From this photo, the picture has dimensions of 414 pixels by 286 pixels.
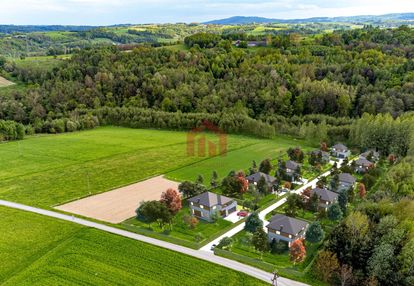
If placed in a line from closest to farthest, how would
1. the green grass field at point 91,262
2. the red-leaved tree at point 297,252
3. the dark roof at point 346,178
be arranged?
the green grass field at point 91,262 → the red-leaved tree at point 297,252 → the dark roof at point 346,178

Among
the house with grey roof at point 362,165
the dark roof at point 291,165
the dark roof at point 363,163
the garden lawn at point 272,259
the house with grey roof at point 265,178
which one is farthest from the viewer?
the dark roof at point 363,163

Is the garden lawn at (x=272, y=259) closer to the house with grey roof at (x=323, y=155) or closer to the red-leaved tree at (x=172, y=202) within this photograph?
the red-leaved tree at (x=172, y=202)

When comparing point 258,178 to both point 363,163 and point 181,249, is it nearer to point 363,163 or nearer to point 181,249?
point 363,163

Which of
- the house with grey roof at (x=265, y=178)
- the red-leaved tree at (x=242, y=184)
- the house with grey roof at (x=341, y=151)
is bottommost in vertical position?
the house with grey roof at (x=341, y=151)

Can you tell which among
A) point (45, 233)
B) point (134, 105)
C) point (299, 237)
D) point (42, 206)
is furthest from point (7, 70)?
point (299, 237)

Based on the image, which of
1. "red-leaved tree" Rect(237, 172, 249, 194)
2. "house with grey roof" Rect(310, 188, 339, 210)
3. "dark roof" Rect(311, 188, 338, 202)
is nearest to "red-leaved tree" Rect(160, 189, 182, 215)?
"red-leaved tree" Rect(237, 172, 249, 194)

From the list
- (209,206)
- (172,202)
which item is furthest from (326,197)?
(172,202)

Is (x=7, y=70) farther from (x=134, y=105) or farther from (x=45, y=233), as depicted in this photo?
(x=45, y=233)

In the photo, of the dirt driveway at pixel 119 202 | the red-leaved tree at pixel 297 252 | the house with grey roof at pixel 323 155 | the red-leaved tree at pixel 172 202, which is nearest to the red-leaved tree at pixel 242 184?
the red-leaved tree at pixel 172 202
